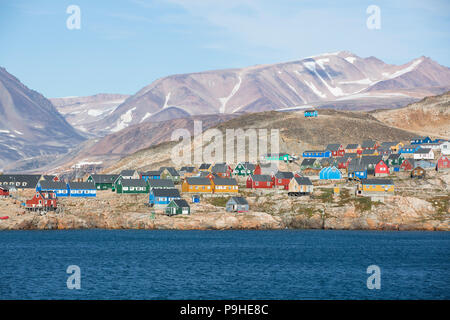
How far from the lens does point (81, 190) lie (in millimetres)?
162000

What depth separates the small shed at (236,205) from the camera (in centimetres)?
14388

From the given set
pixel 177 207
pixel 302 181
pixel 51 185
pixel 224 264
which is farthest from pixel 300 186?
pixel 224 264

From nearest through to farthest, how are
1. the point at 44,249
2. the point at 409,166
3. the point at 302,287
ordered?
the point at 302,287 → the point at 44,249 → the point at 409,166

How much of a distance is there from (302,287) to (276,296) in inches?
251

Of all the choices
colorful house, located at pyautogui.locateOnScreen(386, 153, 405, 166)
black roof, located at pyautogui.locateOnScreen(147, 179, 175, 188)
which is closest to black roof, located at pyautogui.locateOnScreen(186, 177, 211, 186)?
black roof, located at pyautogui.locateOnScreen(147, 179, 175, 188)

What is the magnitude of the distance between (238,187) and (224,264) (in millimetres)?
74099

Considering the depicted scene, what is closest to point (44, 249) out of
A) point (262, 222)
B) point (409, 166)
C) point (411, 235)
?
point (262, 222)

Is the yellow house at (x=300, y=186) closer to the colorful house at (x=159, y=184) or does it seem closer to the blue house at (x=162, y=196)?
the blue house at (x=162, y=196)

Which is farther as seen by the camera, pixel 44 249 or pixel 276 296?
pixel 44 249

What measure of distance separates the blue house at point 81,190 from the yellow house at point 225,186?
1134 inches

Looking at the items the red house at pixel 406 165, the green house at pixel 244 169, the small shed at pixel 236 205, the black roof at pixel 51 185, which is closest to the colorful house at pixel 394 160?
the red house at pixel 406 165

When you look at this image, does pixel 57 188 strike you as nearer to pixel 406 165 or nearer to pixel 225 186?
pixel 225 186
